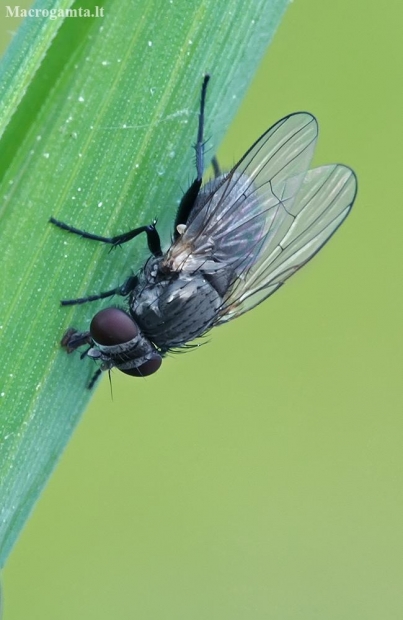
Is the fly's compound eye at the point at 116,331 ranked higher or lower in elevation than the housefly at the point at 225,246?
lower

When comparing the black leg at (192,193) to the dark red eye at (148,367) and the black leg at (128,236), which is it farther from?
the dark red eye at (148,367)

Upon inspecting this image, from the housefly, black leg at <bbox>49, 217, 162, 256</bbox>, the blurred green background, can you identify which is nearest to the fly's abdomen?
the housefly

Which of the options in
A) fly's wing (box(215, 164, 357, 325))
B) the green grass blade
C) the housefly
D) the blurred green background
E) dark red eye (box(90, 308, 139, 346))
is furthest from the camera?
the blurred green background

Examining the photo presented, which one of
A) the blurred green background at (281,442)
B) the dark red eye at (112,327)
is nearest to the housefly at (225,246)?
the dark red eye at (112,327)

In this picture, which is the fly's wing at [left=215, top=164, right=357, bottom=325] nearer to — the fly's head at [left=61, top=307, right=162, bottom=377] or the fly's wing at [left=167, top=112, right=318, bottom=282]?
the fly's wing at [left=167, top=112, right=318, bottom=282]

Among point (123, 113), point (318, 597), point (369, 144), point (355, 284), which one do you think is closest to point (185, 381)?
point (355, 284)
